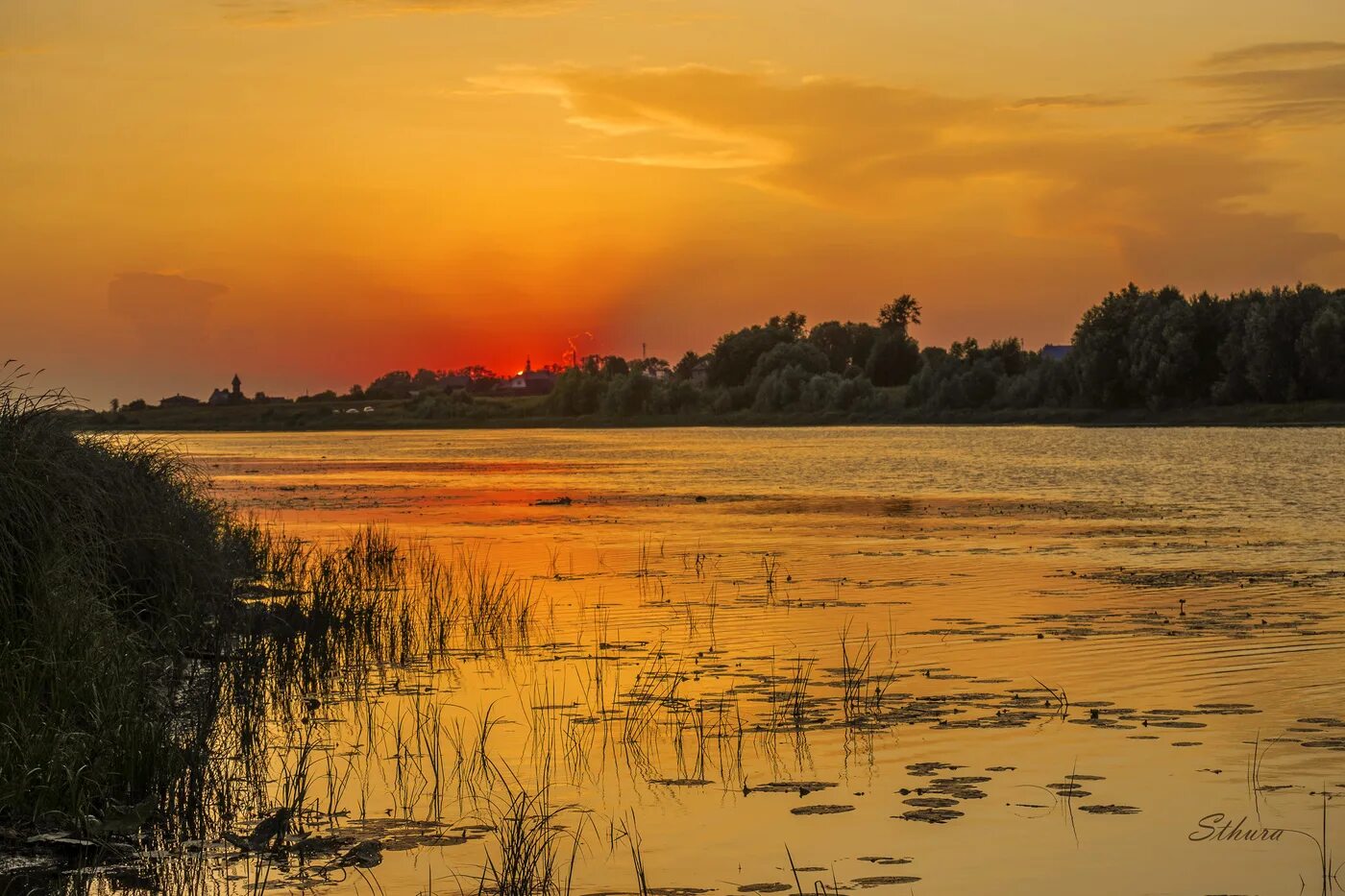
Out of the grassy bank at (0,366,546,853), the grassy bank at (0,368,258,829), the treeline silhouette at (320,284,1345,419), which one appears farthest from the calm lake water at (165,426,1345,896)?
the treeline silhouette at (320,284,1345,419)

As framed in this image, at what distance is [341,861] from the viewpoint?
9352mm

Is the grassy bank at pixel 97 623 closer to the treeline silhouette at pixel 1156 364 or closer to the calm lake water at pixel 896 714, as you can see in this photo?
the calm lake water at pixel 896 714

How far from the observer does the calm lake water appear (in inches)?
371

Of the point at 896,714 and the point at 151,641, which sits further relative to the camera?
the point at 151,641

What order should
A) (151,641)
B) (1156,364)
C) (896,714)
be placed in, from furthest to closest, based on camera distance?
(1156,364) < (151,641) < (896,714)

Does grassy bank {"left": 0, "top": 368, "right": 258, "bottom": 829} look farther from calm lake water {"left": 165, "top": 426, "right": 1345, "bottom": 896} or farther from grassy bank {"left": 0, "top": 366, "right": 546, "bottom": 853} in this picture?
calm lake water {"left": 165, "top": 426, "right": 1345, "bottom": 896}

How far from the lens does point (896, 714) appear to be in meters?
13.4

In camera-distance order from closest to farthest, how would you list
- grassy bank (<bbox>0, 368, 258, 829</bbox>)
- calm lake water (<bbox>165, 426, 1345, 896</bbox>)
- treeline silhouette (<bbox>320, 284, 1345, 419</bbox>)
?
calm lake water (<bbox>165, 426, 1345, 896</bbox>), grassy bank (<bbox>0, 368, 258, 829</bbox>), treeline silhouette (<bbox>320, 284, 1345, 419</bbox>)

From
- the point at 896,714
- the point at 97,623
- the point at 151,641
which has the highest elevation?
the point at 97,623

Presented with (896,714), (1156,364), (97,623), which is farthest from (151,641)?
(1156,364)

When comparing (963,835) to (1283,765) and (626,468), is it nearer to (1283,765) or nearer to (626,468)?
(1283,765)

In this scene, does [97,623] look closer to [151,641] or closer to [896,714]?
[151,641]

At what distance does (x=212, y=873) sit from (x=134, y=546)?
347 inches

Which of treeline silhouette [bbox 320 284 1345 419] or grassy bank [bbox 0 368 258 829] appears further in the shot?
treeline silhouette [bbox 320 284 1345 419]
